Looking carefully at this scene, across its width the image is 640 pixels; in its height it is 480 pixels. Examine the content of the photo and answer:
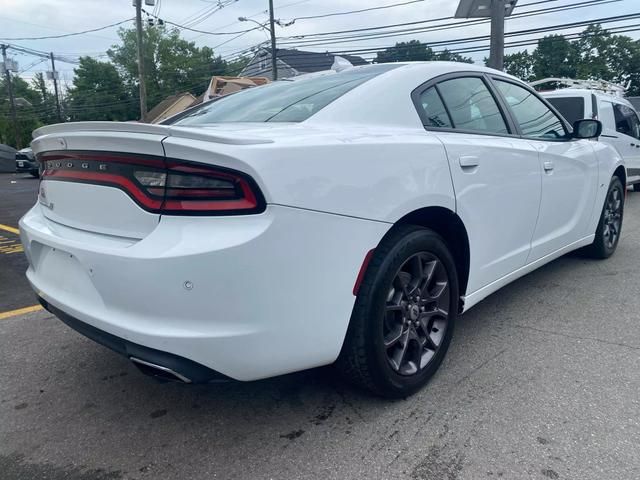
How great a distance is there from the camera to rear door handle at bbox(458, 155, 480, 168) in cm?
250

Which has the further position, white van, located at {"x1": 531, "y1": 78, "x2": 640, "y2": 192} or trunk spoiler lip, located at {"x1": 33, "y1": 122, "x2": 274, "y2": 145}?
white van, located at {"x1": 531, "y1": 78, "x2": 640, "y2": 192}

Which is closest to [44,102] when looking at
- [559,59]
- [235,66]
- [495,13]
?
[235,66]

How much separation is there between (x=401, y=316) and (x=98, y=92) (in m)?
59.6

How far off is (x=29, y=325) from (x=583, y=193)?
4.17m

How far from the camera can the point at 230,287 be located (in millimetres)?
1660

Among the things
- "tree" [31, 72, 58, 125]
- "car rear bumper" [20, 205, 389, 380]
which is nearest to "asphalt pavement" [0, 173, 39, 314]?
"car rear bumper" [20, 205, 389, 380]

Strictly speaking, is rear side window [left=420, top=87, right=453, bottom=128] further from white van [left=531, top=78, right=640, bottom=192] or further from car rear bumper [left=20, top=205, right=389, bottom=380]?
white van [left=531, top=78, right=640, bottom=192]

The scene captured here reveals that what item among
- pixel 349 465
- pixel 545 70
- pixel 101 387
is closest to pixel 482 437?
pixel 349 465

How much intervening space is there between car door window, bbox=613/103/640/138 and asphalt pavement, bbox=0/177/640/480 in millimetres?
7839

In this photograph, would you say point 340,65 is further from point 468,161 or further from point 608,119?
point 608,119

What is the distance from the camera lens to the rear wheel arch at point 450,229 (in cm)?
235

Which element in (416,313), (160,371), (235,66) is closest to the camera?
(160,371)

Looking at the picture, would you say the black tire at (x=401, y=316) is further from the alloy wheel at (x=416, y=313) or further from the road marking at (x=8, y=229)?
the road marking at (x=8, y=229)

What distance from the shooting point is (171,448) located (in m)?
2.05
